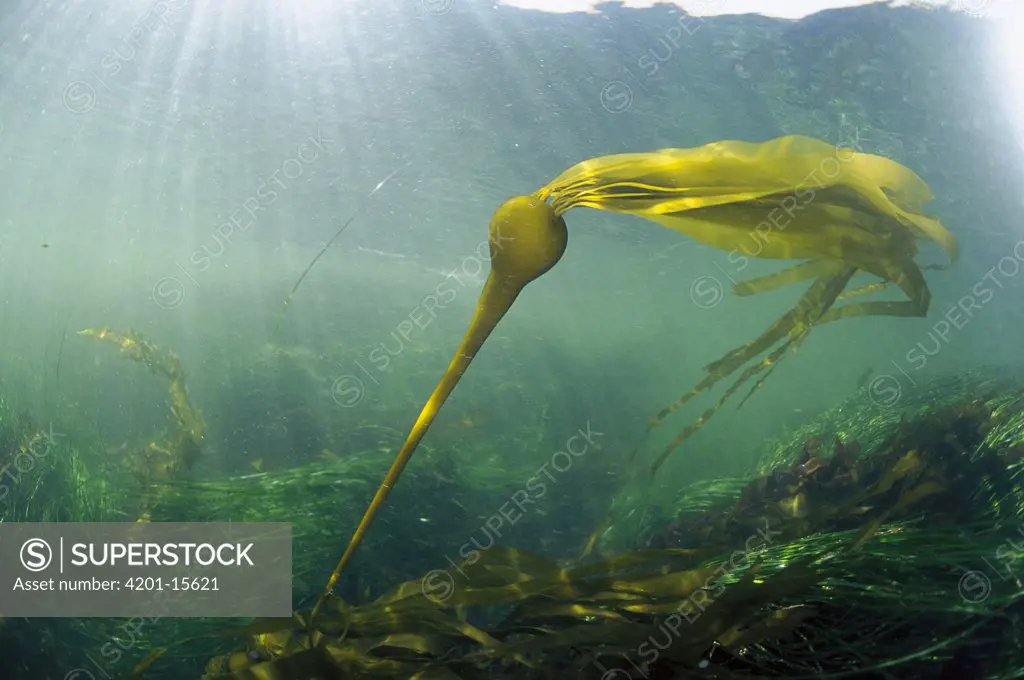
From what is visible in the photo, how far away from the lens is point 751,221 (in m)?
1.46

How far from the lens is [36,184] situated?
690 inches

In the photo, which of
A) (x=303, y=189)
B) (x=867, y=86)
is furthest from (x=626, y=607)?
(x=303, y=189)

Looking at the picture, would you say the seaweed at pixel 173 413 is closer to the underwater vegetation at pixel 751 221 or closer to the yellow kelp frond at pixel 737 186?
the underwater vegetation at pixel 751 221

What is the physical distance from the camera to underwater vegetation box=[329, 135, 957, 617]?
1.28 meters

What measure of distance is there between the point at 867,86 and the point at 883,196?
7895 mm

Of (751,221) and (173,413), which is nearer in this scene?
(751,221)

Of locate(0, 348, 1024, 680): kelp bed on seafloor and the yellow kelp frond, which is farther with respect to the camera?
locate(0, 348, 1024, 680): kelp bed on seafloor

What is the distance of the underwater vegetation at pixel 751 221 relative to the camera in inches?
50.3

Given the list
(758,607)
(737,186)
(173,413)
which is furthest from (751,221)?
(173,413)

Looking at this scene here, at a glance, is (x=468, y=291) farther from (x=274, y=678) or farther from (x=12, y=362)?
(x=274, y=678)

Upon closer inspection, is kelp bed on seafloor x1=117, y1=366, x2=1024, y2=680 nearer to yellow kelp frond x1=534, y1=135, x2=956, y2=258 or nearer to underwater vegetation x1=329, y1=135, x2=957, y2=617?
underwater vegetation x1=329, y1=135, x2=957, y2=617

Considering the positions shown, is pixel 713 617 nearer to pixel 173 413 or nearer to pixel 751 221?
pixel 751 221

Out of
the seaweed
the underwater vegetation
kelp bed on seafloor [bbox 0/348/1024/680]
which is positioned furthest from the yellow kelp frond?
the seaweed

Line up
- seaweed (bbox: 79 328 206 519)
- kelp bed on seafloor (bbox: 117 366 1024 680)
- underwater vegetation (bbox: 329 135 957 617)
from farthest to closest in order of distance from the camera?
seaweed (bbox: 79 328 206 519), kelp bed on seafloor (bbox: 117 366 1024 680), underwater vegetation (bbox: 329 135 957 617)
